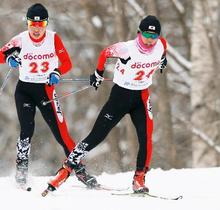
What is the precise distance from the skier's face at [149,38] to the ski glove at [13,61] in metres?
1.32

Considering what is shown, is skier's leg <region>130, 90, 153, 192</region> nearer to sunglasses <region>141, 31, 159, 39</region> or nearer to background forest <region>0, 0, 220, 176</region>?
sunglasses <region>141, 31, 159, 39</region>

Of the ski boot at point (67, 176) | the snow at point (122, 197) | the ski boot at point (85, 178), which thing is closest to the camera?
the snow at point (122, 197)

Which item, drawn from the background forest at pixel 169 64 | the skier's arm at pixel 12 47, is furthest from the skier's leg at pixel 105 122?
the background forest at pixel 169 64

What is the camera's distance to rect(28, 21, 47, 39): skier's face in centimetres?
900

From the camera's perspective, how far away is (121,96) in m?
8.98

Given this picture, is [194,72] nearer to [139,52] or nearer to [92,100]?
[92,100]

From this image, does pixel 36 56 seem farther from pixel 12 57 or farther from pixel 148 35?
pixel 148 35

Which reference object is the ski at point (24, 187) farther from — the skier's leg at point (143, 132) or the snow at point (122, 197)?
the skier's leg at point (143, 132)

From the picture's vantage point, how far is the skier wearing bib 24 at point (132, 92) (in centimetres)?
878

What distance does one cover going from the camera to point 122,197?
8.83m

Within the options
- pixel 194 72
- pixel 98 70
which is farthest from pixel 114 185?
pixel 194 72

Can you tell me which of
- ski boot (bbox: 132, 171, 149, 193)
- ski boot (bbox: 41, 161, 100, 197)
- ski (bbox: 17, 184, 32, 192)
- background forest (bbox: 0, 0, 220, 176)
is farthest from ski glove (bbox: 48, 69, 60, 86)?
background forest (bbox: 0, 0, 220, 176)

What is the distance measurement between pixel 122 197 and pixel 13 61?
174 centimetres

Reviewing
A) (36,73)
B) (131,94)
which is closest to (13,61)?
(36,73)
